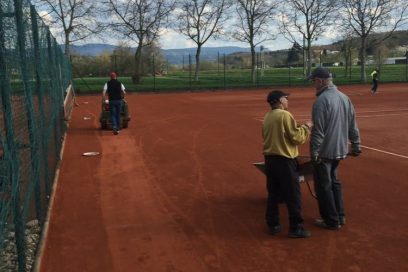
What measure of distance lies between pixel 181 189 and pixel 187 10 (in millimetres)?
43937

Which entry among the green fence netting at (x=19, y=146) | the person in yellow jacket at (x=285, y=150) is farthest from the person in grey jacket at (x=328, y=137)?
the green fence netting at (x=19, y=146)

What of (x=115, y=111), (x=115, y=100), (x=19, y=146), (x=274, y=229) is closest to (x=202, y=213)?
(x=274, y=229)

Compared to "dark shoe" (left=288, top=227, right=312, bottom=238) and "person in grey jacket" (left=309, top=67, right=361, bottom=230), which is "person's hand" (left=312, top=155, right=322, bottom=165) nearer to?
"person in grey jacket" (left=309, top=67, right=361, bottom=230)

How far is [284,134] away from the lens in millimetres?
6105

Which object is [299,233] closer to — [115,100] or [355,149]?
[355,149]

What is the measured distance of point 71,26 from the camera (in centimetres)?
4503

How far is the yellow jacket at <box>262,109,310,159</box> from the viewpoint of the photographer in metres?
6.08

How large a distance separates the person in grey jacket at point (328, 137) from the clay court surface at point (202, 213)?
1.17 ft

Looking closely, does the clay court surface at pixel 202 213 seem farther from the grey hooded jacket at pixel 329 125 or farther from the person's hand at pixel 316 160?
the grey hooded jacket at pixel 329 125

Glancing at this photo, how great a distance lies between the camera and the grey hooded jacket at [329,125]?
6.32 meters

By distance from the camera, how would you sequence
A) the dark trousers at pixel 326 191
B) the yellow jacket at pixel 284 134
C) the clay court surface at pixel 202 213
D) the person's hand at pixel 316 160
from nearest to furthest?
the clay court surface at pixel 202 213, the yellow jacket at pixel 284 134, the person's hand at pixel 316 160, the dark trousers at pixel 326 191

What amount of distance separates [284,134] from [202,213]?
70.8 inches

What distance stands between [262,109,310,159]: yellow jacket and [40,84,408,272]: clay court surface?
102cm

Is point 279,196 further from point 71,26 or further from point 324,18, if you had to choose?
point 324,18
